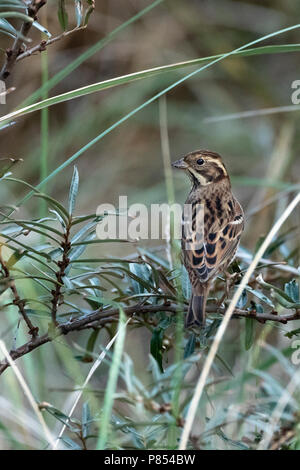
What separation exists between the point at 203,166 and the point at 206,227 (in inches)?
18.7

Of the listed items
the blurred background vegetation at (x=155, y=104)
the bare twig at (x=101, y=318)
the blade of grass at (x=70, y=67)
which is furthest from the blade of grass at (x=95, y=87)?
the blurred background vegetation at (x=155, y=104)

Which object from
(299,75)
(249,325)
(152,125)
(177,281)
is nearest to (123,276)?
(177,281)

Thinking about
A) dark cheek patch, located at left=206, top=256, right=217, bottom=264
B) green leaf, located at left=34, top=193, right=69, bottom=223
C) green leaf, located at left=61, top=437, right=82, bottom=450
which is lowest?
green leaf, located at left=61, top=437, right=82, bottom=450

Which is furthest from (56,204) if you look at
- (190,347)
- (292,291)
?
(292,291)

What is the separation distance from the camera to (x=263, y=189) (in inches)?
210

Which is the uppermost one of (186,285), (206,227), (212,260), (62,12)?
(62,12)

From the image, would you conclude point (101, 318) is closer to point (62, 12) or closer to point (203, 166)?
point (62, 12)

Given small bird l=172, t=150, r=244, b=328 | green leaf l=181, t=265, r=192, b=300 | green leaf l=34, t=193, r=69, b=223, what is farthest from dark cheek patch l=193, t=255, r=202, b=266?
green leaf l=34, t=193, r=69, b=223

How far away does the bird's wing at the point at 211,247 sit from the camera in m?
2.90

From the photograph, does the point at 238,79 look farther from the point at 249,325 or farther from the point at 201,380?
the point at 201,380

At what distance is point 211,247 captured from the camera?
3.04m

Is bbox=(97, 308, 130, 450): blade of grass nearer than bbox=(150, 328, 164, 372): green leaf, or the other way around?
bbox=(97, 308, 130, 450): blade of grass

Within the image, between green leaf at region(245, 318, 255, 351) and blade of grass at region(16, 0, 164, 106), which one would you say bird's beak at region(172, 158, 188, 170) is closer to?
blade of grass at region(16, 0, 164, 106)

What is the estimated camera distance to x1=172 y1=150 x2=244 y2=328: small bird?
2717mm
